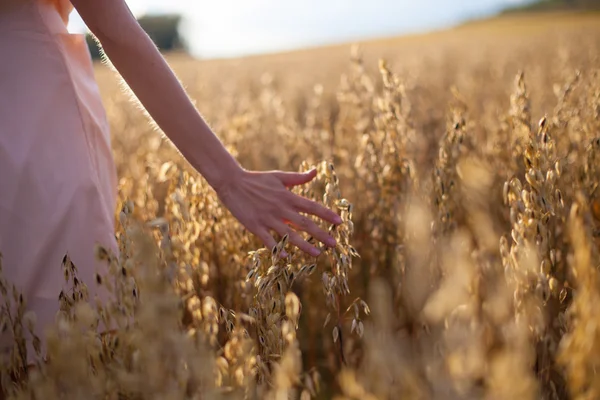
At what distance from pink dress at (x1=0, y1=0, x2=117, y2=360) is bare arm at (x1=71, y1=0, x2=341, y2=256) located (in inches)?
8.8

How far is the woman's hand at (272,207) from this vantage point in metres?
1.38

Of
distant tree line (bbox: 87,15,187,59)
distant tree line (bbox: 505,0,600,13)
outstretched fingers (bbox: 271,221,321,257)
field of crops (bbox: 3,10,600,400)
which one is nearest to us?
field of crops (bbox: 3,10,600,400)

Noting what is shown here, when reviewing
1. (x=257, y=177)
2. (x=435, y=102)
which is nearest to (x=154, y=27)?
(x=435, y=102)

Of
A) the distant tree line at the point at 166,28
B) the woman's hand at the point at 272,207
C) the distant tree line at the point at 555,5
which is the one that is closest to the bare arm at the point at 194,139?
the woman's hand at the point at 272,207

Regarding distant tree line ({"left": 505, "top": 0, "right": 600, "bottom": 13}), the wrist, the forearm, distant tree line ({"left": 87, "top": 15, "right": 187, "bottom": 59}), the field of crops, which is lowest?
the field of crops

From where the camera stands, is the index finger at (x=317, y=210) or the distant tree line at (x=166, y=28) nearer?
the index finger at (x=317, y=210)

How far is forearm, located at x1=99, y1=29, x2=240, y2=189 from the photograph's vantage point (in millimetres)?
1418

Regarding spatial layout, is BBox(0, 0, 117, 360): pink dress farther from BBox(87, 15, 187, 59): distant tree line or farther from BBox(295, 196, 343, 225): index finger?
BBox(87, 15, 187, 59): distant tree line

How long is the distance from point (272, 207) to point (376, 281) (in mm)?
302

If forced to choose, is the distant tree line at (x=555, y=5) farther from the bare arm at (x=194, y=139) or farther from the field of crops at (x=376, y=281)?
the bare arm at (x=194, y=139)

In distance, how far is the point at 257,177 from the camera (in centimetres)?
143

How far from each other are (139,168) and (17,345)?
1833 millimetres

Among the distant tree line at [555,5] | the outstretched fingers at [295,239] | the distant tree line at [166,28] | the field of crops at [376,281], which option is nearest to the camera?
the field of crops at [376,281]

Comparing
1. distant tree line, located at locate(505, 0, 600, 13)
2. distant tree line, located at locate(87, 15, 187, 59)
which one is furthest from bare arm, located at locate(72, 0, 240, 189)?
distant tree line, located at locate(505, 0, 600, 13)
